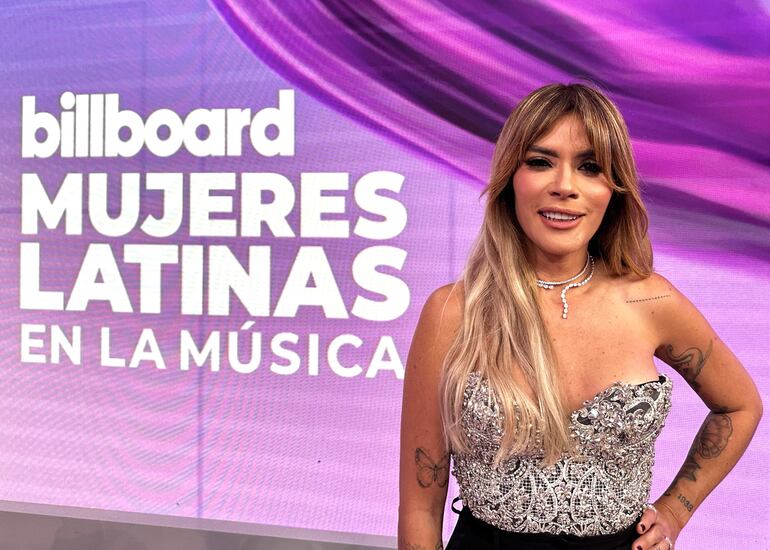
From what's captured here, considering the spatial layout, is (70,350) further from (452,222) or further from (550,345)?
(550,345)

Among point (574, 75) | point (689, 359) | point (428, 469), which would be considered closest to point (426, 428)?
point (428, 469)

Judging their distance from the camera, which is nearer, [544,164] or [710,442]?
[544,164]

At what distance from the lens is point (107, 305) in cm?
331

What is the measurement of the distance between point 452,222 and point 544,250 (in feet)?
4.85

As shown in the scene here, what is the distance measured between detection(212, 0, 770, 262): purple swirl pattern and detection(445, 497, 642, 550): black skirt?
153 centimetres

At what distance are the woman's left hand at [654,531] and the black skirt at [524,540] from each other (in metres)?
0.01

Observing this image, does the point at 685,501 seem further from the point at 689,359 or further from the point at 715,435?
the point at 689,359

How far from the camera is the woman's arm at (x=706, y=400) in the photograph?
1589mm

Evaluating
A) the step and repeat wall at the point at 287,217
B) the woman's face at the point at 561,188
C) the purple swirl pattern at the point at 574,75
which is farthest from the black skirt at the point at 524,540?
the purple swirl pattern at the point at 574,75

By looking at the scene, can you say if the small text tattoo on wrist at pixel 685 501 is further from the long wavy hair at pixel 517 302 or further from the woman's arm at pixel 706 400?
the long wavy hair at pixel 517 302

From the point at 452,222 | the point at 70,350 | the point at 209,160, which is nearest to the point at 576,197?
the point at 452,222

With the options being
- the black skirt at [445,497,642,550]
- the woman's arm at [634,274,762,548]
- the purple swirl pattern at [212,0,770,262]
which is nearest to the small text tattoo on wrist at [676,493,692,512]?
the woman's arm at [634,274,762,548]

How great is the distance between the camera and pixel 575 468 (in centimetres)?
141

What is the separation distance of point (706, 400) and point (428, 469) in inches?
25.5
